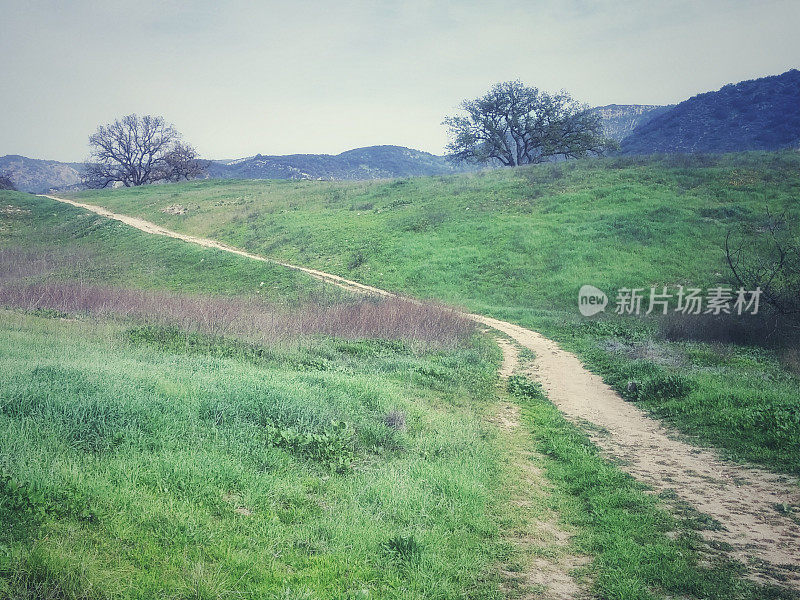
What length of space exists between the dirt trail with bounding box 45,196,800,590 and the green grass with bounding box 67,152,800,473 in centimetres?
74

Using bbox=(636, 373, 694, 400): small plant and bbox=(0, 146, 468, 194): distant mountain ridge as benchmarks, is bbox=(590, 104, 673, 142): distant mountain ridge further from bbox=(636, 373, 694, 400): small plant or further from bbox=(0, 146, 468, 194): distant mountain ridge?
bbox=(636, 373, 694, 400): small plant

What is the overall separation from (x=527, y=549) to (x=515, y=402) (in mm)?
5526

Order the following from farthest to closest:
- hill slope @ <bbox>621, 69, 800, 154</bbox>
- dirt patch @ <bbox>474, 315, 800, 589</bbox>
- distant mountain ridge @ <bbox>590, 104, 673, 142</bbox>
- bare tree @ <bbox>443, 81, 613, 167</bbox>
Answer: distant mountain ridge @ <bbox>590, 104, 673, 142</bbox> < hill slope @ <bbox>621, 69, 800, 154</bbox> < bare tree @ <bbox>443, 81, 613, 167</bbox> < dirt patch @ <bbox>474, 315, 800, 589</bbox>

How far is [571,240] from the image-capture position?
28391 millimetres

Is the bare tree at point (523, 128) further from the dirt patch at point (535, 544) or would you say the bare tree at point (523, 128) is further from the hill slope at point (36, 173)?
the hill slope at point (36, 173)

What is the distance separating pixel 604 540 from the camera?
505 centimetres

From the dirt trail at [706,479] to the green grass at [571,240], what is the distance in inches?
29.3

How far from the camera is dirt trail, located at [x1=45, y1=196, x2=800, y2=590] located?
493 centimetres

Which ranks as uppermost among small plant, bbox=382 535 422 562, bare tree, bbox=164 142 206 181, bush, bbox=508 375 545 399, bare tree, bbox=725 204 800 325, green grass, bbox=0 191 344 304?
bare tree, bbox=164 142 206 181

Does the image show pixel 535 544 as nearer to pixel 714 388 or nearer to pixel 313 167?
pixel 714 388

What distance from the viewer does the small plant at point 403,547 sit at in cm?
432

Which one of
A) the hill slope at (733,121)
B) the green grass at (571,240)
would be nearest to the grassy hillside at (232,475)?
the green grass at (571,240)

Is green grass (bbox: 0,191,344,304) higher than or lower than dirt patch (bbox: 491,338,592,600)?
higher

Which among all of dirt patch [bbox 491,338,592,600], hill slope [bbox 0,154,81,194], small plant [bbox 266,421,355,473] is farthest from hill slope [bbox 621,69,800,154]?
hill slope [bbox 0,154,81,194]
